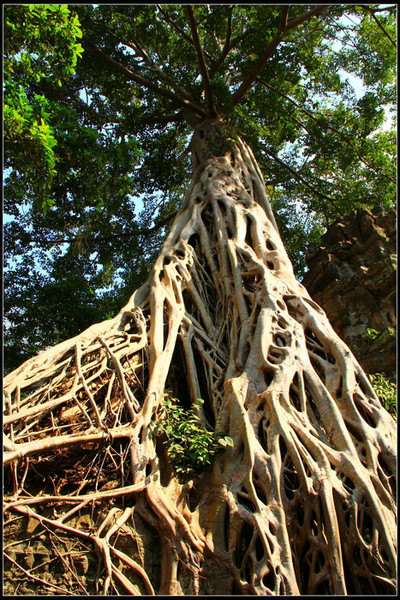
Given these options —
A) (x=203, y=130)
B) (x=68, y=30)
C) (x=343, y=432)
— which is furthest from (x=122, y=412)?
(x=203, y=130)

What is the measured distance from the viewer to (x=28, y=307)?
647 cm

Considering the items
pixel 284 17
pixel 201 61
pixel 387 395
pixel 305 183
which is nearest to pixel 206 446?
pixel 387 395

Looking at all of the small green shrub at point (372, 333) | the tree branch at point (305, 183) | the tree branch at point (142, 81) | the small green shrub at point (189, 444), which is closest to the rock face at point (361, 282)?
the small green shrub at point (372, 333)

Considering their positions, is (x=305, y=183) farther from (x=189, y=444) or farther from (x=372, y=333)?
(x=189, y=444)

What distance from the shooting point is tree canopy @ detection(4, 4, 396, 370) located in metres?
6.18

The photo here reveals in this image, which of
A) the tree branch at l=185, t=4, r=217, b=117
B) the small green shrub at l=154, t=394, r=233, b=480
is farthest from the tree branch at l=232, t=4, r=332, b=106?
the small green shrub at l=154, t=394, r=233, b=480

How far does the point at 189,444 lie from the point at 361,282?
13.3 ft

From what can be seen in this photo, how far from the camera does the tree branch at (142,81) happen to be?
677 centimetres

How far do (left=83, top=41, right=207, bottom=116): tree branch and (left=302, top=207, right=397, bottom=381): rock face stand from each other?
10.3 feet

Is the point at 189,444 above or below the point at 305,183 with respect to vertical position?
below

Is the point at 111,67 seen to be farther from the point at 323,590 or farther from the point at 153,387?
the point at 323,590

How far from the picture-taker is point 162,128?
343 inches

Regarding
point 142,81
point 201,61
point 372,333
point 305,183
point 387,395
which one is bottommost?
point 387,395

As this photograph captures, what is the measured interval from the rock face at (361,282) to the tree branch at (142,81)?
3.14m
